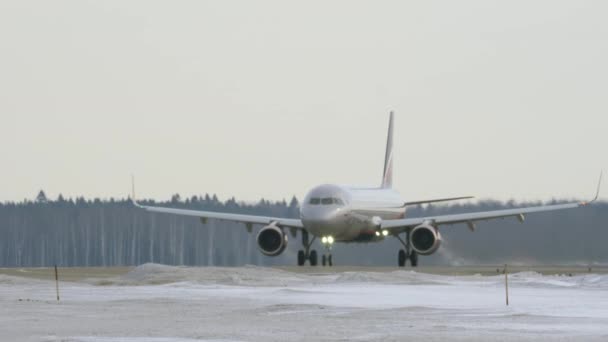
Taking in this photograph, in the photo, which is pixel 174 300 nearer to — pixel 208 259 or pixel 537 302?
pixel 537 302

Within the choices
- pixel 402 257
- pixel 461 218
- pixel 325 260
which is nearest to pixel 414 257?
pixel 402 257

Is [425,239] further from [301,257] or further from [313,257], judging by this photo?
[301,257]

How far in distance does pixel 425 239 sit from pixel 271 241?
756 centimetres

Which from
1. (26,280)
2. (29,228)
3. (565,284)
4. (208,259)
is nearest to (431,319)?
(565,284)

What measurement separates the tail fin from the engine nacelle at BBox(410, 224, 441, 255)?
14.8 metres

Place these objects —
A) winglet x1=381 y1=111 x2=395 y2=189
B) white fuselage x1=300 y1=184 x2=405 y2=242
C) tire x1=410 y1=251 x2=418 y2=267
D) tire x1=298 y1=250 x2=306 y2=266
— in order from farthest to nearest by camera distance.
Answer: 1. winglet x1=381 y1=111 x2=395 y2=189
2. tire x1=298 y1=250 x2=306 y2=266
3. tire x1=410 y1=251 x2=418 y2=267
4. white fuselage x1=300 y1=184 x2=405 y2=242

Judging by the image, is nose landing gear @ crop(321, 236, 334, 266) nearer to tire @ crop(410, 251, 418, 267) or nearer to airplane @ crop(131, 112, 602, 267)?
airplane @ crop(131, 112, 602, 267)

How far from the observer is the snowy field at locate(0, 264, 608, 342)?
2300cm

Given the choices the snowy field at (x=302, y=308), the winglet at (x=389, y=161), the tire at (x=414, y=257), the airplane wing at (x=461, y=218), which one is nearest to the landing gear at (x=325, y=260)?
the airplane wing at (x=461, y=218)

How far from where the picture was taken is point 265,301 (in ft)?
110

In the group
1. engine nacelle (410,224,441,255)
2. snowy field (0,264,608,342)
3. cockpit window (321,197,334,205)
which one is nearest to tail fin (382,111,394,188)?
engine nacelle (410,224,441,255)

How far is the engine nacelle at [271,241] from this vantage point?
6775 cm

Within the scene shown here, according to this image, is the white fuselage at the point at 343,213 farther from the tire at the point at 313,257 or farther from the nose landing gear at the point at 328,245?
the tire at the point at 313,257

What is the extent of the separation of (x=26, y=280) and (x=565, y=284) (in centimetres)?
1727
